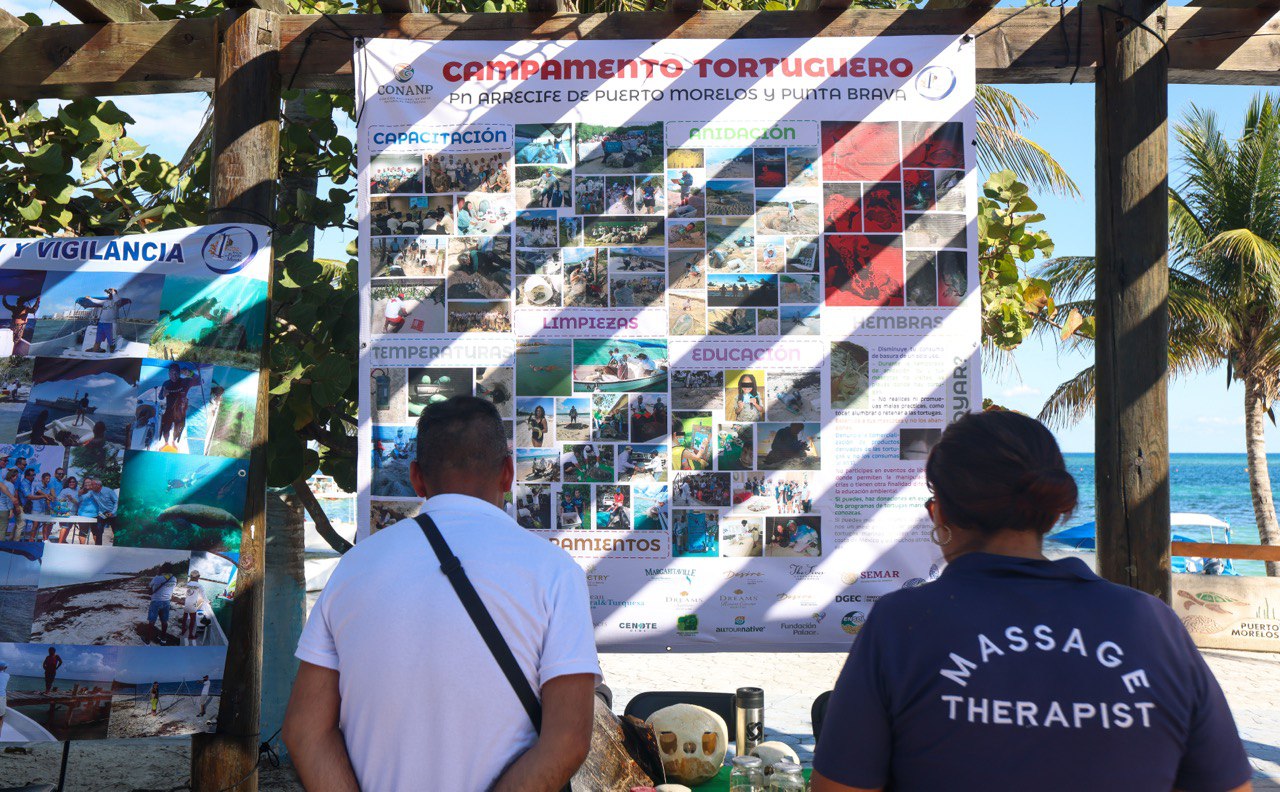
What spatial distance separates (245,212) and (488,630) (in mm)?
2384

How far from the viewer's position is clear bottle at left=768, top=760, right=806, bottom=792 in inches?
122

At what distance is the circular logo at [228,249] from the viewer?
3.64 metres

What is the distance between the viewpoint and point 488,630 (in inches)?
75.6

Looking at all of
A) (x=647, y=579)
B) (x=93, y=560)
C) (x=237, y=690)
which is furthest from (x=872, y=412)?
(x=93, y=560)

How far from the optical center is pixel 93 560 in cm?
345

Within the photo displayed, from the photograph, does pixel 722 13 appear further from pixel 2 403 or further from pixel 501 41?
pixel 2 403

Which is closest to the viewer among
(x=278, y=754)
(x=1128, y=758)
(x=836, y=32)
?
(x=1128, y=758)

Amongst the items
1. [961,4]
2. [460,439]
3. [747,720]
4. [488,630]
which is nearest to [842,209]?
[961,4]

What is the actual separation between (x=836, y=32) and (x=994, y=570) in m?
2.57

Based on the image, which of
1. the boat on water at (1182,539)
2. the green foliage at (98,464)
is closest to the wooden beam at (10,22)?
the green foliage at (98,464)

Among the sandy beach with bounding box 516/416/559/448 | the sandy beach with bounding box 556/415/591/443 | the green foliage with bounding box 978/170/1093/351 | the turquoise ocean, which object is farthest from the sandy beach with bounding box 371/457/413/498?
the turquoise ocean

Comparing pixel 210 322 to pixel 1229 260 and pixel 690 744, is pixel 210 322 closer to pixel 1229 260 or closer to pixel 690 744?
pixel 690 744

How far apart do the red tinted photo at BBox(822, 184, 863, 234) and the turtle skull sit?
1.75 m

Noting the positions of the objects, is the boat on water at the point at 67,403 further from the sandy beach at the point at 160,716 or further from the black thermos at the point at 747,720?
the black thermos at the point at 747,720
